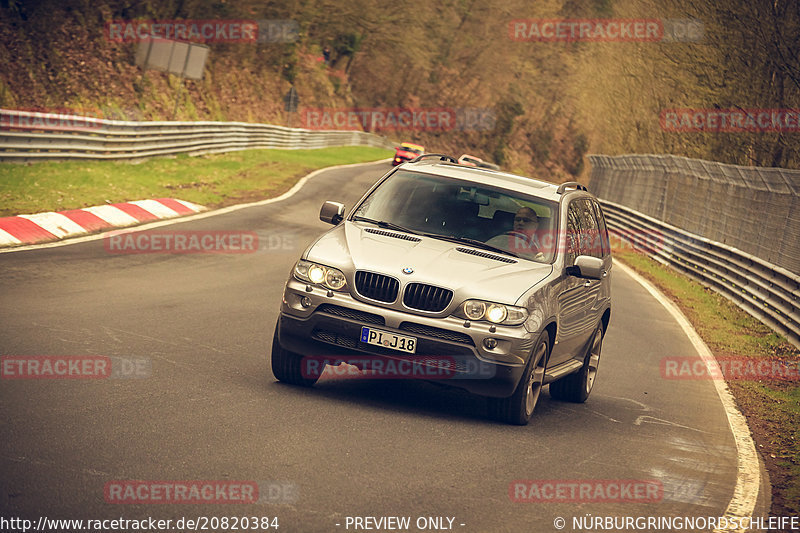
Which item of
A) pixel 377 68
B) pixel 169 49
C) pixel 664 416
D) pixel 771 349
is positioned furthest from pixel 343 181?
pixel 377 68

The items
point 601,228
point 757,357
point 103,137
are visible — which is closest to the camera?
point 601,228

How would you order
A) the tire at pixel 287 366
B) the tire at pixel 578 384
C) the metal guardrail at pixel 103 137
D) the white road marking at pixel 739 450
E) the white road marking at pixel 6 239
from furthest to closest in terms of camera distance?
the metal guardrail at pixel 103 137 → the white road marking at pixel 6 239 → the tire at pixel 578 384 → the tire at pixel 287 366 → the white road marking at pixel 739 450

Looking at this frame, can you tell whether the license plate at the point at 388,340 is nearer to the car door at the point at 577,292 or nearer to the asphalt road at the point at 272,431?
Result: the asphalt road at the point at 272,431

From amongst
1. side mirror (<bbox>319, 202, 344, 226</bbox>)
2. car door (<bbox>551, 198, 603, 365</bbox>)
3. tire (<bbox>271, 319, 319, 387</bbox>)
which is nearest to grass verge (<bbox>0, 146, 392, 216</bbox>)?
side mirror (<bbox>319, 202, 344, 226</bbox>)

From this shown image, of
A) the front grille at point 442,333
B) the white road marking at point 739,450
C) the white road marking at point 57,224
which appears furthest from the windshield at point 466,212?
the white road marking at point 57,224

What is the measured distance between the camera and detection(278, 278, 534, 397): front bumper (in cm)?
757

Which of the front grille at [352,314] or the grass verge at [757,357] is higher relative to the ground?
the front grille at [352,314]

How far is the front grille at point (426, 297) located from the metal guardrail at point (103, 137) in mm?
14042

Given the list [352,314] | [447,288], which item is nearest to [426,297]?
[447,288]

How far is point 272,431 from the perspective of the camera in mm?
6707

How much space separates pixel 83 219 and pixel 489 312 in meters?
10.8

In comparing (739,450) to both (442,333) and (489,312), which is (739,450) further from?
(442,333)

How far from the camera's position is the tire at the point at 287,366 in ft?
26.7

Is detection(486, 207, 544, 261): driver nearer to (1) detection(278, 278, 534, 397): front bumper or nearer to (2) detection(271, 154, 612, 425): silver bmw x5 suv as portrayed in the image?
(2) detection(271, 154, 612, 425): silver bmw x5 suv
